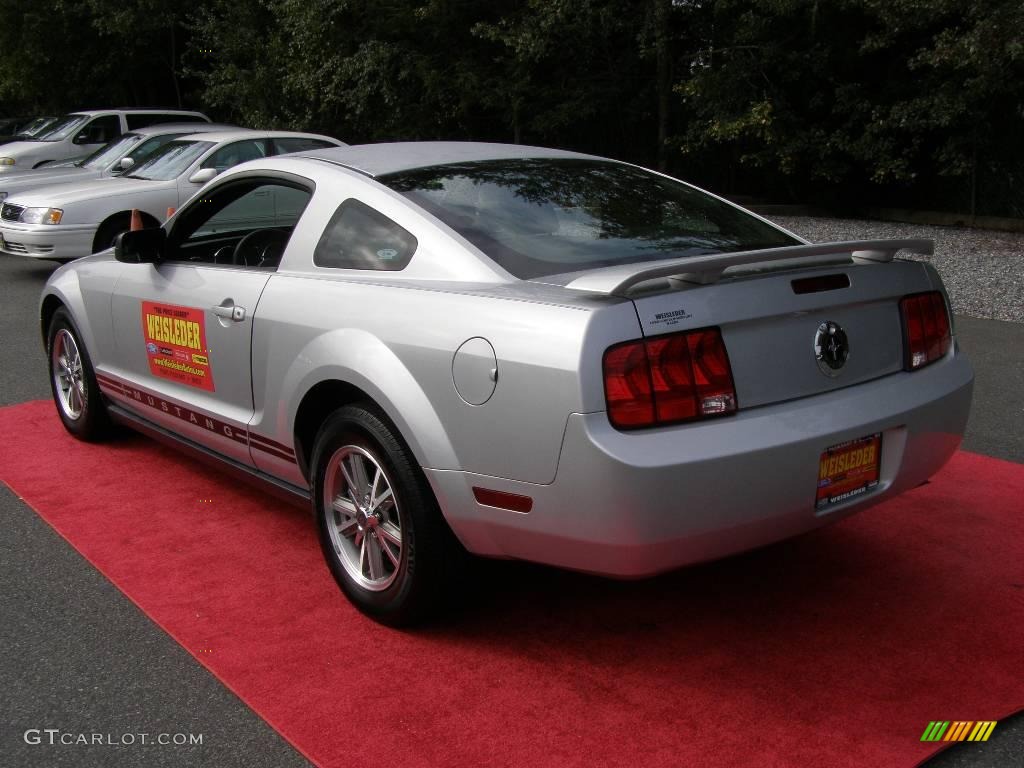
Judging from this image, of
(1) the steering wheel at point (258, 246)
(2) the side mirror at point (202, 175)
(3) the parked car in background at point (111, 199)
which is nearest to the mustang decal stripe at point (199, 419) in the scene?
(1) the steering wheel at point (258, 246)

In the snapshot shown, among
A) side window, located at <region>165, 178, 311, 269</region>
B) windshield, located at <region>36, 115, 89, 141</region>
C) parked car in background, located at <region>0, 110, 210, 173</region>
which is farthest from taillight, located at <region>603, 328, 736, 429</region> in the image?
windshield, located at <region>36, 115, 89, 141</region>

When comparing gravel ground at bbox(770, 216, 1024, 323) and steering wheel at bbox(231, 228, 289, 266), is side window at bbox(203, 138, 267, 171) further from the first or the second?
steering wheel at bbox(231, 228, 289, 266)

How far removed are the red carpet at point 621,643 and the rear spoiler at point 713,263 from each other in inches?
44.3

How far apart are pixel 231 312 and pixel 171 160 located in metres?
8.70

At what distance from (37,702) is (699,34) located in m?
17.1

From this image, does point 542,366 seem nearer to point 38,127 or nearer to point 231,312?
point 231,312

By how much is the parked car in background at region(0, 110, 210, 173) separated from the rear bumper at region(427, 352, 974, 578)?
615 inches

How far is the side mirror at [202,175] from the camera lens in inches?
438

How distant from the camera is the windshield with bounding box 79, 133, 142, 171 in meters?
13.6

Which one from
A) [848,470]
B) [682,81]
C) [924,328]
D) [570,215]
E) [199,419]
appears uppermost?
[682,81]

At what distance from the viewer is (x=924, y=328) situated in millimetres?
3695

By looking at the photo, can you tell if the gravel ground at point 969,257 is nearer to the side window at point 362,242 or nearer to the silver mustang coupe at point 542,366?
the silver mustang coupe at point 542,366

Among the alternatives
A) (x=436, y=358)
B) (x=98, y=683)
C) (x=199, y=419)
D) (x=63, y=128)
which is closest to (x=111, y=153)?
(x=63, y=128)

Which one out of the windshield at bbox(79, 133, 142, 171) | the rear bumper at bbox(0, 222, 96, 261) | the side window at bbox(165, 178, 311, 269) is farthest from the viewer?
the windshield at bbox(79, 133, 142, 171)
